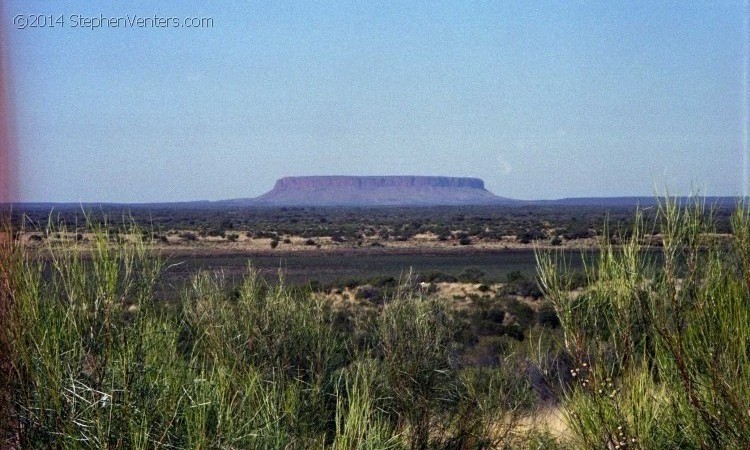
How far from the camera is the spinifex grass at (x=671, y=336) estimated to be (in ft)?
22.2

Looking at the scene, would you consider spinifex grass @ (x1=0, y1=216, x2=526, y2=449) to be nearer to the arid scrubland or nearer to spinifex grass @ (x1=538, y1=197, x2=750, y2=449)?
the arid scrubland

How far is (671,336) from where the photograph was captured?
24.1 feet

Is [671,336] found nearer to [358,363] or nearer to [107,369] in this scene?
[358,363]

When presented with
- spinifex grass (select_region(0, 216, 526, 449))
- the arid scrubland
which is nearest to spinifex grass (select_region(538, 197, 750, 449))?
the arid scrubland

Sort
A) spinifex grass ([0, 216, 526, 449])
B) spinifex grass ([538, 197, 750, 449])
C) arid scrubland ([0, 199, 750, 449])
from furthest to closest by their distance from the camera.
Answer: spinifex grass ([538, 197, 750, 449])
arid scrubland ([0, 199, 750, 449])
spinifex grass ([0, 216, 526, 449])

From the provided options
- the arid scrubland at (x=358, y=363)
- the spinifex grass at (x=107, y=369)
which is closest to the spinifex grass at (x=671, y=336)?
the arid scrubland at (x=358, y=363)

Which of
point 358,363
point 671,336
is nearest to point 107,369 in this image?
point 358,363

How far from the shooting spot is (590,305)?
8055mm

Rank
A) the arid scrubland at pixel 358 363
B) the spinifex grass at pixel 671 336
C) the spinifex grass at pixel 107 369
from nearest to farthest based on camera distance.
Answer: the spinifex grass at pixel 107 369 < the arid scrubland at pixel 358 363 < the spinifex grass at pixel 671 336

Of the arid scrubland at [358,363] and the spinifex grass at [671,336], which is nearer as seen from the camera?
the arid scrubland at [358,363]

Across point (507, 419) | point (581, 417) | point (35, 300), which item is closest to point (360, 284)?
point (507, 419)

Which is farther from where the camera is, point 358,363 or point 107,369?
point 358,363

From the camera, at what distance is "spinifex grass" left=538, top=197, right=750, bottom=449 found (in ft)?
22.2

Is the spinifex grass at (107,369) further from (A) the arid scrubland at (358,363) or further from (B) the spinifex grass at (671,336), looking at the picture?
(B) the spinifex grass at (671,336)
